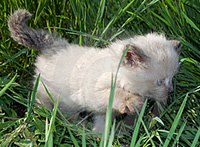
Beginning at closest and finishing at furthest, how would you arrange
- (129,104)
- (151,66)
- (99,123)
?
(151,66) < (129,104) < (99,123)

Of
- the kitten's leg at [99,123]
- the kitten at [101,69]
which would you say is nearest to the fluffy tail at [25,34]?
the kitten at [101,69]

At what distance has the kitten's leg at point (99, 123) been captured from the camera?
241cm

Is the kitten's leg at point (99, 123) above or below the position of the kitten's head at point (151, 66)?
below

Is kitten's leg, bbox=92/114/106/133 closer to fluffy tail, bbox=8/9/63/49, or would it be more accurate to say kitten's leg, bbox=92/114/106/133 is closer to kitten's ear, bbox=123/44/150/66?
kitten's ear, bbox=123/44/150/66

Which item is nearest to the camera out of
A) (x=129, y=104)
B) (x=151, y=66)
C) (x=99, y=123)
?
(x=151, y=66)

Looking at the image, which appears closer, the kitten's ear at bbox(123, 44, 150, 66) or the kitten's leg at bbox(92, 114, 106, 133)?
the kitten's ear at bbox(123, 44, 150, 66)

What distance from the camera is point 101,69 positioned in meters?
2.18

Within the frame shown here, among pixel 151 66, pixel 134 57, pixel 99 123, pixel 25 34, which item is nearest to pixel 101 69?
pixel 134 57

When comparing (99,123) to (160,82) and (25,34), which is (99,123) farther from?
(25,34)

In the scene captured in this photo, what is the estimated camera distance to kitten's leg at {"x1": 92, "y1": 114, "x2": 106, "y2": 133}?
94.8 inches

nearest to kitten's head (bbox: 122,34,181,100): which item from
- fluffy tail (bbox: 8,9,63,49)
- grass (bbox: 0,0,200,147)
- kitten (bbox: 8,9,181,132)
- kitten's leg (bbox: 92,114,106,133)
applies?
kitten (bbox: 8,9,181,132)

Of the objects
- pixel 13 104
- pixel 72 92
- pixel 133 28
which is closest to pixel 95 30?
pixel 133 28

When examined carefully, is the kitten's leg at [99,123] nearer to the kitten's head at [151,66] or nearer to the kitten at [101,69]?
the kitten at [101,69]

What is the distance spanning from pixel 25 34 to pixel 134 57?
1180 millimetres
